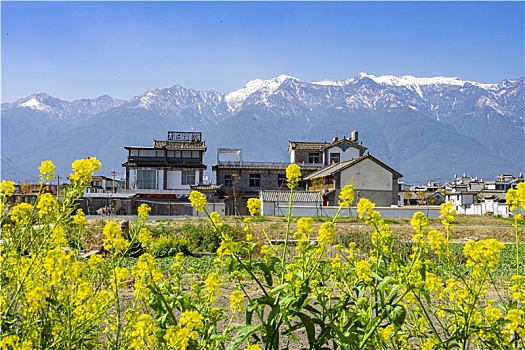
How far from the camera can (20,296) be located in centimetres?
239

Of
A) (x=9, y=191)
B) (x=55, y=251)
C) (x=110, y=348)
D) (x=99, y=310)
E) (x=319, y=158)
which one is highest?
(x=319, y=158)

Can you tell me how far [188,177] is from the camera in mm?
41906

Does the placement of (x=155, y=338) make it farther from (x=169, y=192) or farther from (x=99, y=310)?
(x=169, y=192)

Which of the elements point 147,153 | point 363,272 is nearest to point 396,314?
point 363,272

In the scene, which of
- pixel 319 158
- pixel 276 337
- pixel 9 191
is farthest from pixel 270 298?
pixel 319 158

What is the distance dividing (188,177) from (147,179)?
3.11m

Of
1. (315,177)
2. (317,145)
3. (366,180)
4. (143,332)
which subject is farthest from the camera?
(317,145)

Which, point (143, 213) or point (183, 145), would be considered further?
point (183, 145)

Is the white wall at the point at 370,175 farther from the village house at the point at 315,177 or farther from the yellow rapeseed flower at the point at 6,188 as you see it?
the yellow rapeseed flower at the point at 6,188

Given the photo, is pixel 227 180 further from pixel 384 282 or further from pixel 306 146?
pixel 384 282

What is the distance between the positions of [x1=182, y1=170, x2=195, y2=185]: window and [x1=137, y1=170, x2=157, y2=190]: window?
86.9 inches

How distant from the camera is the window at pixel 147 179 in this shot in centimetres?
4106

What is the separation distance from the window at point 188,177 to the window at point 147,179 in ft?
7.24

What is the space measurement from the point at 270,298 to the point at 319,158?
4600cm
